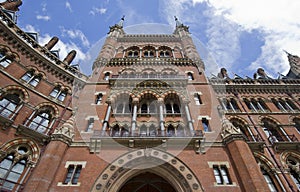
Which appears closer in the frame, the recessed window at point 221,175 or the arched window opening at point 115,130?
the recessed window at point 221,175

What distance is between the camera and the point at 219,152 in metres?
14.8

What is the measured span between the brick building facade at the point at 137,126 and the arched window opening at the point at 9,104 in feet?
0.26

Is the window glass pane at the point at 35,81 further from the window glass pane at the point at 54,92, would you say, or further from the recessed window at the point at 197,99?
the recessed window at the point at 197,99

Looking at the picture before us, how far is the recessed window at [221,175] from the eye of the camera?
42.7 feet

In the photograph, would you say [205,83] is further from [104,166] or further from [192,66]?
[104,166]

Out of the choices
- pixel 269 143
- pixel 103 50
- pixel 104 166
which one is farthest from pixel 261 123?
pixel 103 50

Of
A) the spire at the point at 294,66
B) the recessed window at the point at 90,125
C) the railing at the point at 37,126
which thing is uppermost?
the spire at the point at 294,66

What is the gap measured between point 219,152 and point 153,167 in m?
5.17

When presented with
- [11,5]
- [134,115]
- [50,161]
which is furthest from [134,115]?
[11,5]

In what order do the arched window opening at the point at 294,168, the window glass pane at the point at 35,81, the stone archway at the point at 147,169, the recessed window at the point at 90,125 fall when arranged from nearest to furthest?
the stone archway at the point at 147,169, the arched window opening at the point at 294,168, the recessed window at the point at 90,125, the window glass pane at the point at 35,81

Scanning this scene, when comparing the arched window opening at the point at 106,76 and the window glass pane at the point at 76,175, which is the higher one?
the arched window opening at the point at 106,76

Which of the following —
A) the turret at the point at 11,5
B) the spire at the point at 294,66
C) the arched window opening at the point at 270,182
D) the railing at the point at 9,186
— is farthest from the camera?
the spire at the point at 294,66

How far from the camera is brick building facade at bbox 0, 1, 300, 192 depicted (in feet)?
43.4

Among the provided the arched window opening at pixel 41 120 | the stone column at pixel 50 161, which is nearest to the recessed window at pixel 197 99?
the stone column at pixel 50 161
